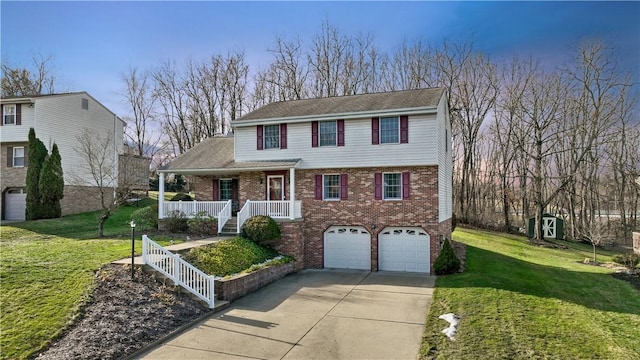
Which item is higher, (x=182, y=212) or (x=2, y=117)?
(x=2, y=117)

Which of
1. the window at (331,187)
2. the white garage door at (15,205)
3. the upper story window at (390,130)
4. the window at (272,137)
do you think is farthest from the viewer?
the white garage door at (15,205)

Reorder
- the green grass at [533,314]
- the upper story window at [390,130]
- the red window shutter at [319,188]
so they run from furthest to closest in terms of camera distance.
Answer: the red window shutter at [319,188] < the upper story window at [390,130] < the green grass at [533,314]

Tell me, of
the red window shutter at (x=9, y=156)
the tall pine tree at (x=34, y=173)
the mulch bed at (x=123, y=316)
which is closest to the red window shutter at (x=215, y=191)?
the mulch bed at (x=123, y=316)

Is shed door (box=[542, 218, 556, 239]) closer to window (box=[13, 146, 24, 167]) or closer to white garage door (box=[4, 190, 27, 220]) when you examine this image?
white garage door (box=[4, 190, 27, 220])

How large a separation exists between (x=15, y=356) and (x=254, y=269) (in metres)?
7.27

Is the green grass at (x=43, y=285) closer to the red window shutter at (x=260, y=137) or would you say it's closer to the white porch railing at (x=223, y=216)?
the white porch railing at (x=223, y=216)

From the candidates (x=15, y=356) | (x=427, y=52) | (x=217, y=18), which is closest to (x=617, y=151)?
(x=427, y=52)

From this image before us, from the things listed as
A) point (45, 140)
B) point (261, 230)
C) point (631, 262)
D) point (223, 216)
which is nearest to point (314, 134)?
point (261, 230)

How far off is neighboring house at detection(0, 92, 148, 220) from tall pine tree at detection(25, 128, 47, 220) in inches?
44.2

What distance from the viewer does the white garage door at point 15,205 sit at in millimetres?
23938

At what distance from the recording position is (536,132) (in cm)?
3075

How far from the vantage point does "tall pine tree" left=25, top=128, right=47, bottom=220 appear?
22047 millimetres

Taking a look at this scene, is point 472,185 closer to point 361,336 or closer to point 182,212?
point 182,212

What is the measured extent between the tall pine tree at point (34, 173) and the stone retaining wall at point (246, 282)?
16321mm
